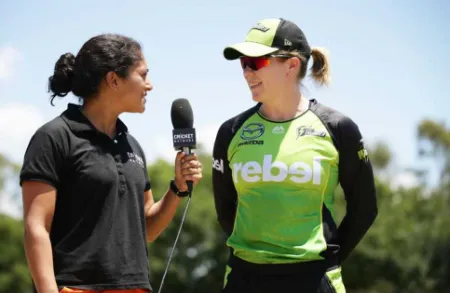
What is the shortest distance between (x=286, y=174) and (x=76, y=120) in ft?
4.56

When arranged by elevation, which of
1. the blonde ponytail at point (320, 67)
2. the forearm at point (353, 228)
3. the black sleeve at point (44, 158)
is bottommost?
the forearm at point (353, 228)

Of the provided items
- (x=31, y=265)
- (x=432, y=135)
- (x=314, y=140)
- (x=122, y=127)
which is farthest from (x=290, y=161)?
(x=432, y=135)

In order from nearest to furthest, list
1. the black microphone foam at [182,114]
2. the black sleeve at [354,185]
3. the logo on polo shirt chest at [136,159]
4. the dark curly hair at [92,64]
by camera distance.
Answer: the dark curly hair at [92,64], the logo on polo shirt chest at [136,159], the black sleeve at [354,185], the black microphone foam at [182,114]

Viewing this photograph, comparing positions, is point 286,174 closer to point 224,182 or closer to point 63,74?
point 224,182

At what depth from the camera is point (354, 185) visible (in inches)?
223

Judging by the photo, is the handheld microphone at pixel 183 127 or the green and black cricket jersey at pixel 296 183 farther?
the handheld microphone at pixel 183 127

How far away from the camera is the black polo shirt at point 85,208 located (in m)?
5.06

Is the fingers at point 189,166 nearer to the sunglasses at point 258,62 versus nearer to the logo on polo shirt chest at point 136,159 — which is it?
the logo on polo shirt chest at point 136,159

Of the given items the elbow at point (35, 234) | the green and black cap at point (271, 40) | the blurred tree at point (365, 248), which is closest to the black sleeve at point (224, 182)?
the green and black cap at point (271, 40)

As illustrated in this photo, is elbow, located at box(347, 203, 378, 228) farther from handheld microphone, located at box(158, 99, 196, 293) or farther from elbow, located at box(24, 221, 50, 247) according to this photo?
elbow, located at box(24, 221, 50, 247)

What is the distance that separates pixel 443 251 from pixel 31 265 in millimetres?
48328

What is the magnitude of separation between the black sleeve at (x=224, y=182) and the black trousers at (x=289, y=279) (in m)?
0.60

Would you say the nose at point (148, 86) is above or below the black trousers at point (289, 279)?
above

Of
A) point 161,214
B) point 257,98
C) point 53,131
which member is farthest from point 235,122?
point 53,131
